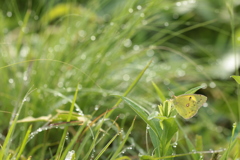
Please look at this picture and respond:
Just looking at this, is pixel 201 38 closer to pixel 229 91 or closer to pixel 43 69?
pixel 229 91

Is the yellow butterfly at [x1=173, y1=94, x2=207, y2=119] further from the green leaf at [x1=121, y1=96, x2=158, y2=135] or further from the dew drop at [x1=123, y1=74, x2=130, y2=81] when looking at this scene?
the dew drop at [x1=123, y1=74, x2=130, y2=81]

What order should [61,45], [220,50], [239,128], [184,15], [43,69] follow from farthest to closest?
[184,15] → [220,50] → [61,45] → [43,69] → [239,128]

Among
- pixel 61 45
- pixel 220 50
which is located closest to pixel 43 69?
pixel 61 45

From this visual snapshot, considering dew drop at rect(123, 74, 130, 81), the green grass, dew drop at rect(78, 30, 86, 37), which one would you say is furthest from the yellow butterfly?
dew drop at rect(78, 30, 86, 37)

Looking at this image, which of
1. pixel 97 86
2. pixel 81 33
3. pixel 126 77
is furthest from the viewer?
pixel 81 33

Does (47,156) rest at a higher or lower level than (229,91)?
higher

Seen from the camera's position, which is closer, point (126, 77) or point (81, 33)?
point (126, 77)

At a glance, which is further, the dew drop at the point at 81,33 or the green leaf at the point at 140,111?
the dew drop at the point at 81,33

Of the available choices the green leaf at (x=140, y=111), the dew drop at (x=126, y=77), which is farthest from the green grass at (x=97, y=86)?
the green leaf at (x=140, y=111)

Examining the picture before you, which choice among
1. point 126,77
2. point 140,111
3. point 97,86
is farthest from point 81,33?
point 140,111

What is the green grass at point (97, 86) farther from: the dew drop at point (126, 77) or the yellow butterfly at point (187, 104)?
the yellow butterfly at point (187, 104)

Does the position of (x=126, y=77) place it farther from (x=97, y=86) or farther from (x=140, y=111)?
(x=140, y=111)
